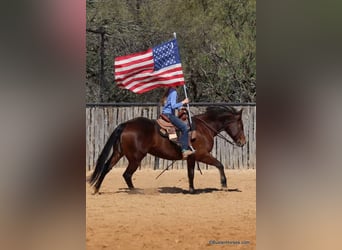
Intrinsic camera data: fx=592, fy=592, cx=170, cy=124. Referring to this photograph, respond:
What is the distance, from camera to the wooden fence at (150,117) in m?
6.93

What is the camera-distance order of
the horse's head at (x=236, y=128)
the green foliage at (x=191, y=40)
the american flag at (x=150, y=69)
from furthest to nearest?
1. the horse's head at (x=236, y=128)
2. the american flag at (x=150, y=69)
3. the green foliage at (x=191, y=40)

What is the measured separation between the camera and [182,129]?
716 cm

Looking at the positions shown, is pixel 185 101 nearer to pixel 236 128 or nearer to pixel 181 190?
pixel 236 128

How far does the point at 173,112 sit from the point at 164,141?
37 centimetres

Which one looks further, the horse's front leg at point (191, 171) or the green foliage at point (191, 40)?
the horse's front leg at point (191, 171)

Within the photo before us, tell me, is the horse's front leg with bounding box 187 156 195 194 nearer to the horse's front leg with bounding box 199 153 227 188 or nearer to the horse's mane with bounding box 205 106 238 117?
the horse's front leg with bounding box 199 153 227 188

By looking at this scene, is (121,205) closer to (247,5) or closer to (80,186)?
(80,186)

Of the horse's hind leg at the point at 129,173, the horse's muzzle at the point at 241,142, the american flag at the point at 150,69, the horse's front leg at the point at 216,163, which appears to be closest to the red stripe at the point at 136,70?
the american flag at the point at 150,69

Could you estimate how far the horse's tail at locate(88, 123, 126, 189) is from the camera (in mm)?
6988

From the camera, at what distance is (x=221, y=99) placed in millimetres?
7031

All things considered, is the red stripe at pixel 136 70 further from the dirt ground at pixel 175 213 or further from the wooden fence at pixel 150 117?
the dirt ground at pixel 175 213
